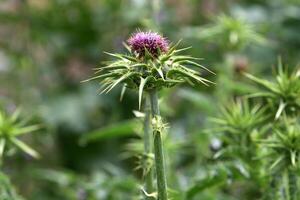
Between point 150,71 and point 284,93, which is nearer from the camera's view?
point 150,71

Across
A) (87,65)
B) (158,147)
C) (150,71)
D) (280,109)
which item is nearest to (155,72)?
(150,71)

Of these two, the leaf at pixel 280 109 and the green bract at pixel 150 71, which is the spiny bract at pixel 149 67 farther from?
the leaf at pixel 280 109

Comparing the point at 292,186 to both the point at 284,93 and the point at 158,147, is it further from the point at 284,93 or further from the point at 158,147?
the point at 158,147

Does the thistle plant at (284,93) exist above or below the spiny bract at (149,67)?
above

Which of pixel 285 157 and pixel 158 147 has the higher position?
pixel 285 157

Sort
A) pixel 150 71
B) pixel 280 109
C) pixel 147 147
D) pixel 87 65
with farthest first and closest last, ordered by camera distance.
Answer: pixel 87 65, pixel 147 147, pixel 280 109, pixel 150 71

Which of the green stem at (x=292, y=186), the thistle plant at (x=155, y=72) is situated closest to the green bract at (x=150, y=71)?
the thistle plant at (x=155, y=72)

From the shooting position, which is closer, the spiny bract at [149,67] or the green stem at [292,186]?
the spiny bract at [149,67]

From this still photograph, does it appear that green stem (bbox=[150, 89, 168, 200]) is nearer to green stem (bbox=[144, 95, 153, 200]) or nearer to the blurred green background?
green stem (bbox=[144, 95, 153, 200])
